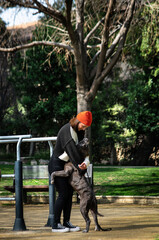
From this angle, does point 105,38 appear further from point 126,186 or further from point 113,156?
point 113,156

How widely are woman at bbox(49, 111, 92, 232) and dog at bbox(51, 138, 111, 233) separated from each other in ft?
0.26

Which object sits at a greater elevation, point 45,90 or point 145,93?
point 145,93

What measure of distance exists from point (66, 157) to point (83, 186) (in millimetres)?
450

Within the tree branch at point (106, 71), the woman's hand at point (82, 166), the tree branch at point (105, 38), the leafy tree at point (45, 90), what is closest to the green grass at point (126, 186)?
the tree branch at point (106, 71)

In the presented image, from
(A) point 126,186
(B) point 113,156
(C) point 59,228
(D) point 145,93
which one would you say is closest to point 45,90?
(B) point 113,156

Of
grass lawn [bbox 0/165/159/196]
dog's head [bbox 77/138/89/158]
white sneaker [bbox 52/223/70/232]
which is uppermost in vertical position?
dog's head [bbox 77/138/89/158]

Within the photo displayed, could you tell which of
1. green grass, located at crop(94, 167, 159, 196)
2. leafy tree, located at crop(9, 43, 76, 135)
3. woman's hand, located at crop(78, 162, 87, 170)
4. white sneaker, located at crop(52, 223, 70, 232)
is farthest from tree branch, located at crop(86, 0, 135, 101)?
leafy tree, located at crop(9, 43, 76, 135)

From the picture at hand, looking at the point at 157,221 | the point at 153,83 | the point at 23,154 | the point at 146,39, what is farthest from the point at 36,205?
the point at 23,154

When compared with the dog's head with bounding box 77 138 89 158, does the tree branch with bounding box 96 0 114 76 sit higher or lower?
higher

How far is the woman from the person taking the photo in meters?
5.58

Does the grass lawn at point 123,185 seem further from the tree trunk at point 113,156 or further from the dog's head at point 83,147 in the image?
the tree trunk at point 113,156

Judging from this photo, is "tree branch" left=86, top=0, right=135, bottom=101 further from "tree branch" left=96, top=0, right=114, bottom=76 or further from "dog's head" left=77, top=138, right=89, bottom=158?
"dog's head" left=77, top=138, right=89, bottom=158

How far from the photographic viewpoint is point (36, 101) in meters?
26.8

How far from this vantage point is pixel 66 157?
5.74m
